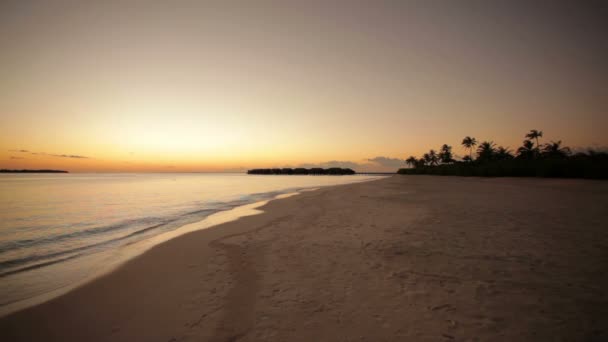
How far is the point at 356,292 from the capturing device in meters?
5.14

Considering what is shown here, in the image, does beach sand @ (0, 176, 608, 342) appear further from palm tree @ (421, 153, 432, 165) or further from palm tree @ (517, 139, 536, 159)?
palm tree @ (421, 153, 432, 165)

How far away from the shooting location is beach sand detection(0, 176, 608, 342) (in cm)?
392

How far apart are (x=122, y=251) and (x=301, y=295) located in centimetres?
839

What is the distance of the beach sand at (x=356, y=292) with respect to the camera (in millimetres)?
3924

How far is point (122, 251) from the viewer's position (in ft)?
31.3

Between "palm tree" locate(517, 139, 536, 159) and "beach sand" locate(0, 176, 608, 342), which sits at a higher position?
"palm tree" locate(517, 139, 536, 159)

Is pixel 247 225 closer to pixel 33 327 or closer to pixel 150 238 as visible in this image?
pixel 150 238

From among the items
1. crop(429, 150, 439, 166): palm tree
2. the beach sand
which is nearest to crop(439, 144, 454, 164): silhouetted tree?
crop(429, 150, 439, 166): palm tree

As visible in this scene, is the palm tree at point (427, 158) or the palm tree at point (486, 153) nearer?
the palm tree at point (486, 153)

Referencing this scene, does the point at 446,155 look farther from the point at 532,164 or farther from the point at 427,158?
the point at 532,164

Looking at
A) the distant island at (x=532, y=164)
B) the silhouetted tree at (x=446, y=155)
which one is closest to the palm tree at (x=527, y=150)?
the distant island at (x=532, y=164)

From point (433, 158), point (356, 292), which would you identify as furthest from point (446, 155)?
point (356, 292)

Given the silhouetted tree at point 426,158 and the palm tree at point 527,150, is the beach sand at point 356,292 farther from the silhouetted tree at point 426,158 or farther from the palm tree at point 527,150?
the silhouetted tree at point 426,158

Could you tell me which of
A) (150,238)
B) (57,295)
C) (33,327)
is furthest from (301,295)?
(150,238)
